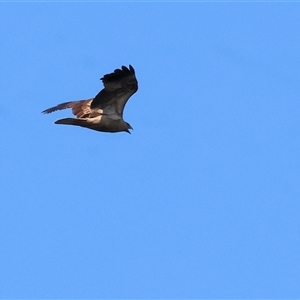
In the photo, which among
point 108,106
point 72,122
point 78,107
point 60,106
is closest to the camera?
point 72,122

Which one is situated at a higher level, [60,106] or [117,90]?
[60,106]

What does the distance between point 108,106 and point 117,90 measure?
28.3 inches

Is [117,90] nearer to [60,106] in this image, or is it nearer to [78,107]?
[78,107]

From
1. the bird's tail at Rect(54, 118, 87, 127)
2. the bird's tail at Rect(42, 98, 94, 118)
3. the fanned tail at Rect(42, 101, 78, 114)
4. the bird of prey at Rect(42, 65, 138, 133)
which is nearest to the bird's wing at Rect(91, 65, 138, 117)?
the bird of prey at Rect(42, 65, 138, 133)

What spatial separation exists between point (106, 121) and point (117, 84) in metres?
1.19

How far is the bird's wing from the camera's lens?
26875 mm

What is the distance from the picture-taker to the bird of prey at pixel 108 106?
27.1 meters

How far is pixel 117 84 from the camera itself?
27.2m

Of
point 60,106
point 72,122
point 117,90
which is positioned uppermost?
point 60,106

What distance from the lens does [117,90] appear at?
27500 mm

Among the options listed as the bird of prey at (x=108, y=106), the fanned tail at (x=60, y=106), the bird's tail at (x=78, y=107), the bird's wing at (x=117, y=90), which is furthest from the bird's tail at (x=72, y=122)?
Answer: the fanned tail at (x=60, y=106)

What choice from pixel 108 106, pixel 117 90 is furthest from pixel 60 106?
pixel 117 90

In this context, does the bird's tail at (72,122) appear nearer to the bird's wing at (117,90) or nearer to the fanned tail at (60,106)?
the bird's wing at (117,90)

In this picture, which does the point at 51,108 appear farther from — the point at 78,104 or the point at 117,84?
the point at 117,84
